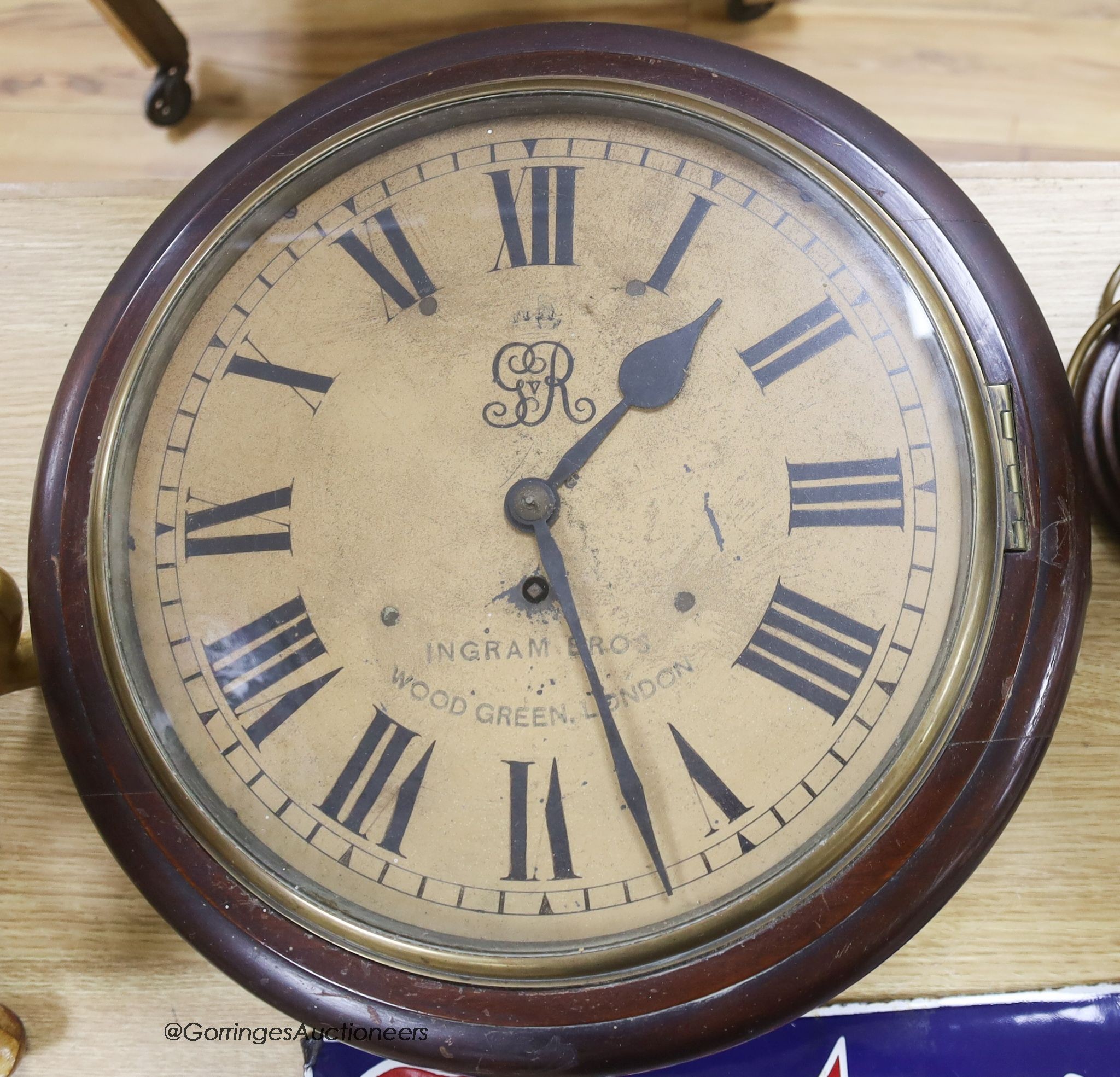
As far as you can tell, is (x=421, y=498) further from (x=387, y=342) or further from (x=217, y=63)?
(x=217, y=63)

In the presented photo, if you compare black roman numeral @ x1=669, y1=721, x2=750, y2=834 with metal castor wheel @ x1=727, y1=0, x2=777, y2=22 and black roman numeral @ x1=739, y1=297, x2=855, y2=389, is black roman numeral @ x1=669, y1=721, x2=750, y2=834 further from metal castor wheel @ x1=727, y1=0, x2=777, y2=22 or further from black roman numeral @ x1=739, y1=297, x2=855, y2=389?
metal castor wheel @ x1=727, y1=0, x2=777, y2=22

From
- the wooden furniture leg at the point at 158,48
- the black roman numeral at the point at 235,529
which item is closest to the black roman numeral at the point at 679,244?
the black roman numeral at the point at 235,529

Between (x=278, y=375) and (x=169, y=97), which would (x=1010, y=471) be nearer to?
(x=278, y=375)

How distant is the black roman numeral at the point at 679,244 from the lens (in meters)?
0.73

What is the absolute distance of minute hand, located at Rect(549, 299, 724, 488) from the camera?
0.72 metres

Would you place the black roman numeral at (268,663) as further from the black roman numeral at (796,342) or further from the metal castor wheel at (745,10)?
the metal castor wheel at (745,10)

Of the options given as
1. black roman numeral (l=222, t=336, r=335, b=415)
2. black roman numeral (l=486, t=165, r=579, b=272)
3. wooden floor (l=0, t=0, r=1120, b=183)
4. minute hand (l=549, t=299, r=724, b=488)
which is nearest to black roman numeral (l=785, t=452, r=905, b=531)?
minute hand (l=549, t=299, r=724, b=488)

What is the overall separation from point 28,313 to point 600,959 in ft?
2.41

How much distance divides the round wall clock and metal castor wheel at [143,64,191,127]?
277mm

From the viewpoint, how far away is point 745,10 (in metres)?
0.99

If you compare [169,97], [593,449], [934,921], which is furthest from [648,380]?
[169,97]

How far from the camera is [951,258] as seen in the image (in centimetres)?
72

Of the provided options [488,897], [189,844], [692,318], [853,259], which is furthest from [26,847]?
[853,259]

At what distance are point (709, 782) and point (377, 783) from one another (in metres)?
0.21
